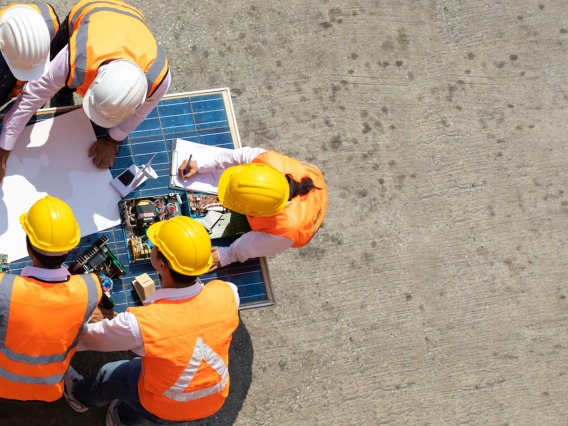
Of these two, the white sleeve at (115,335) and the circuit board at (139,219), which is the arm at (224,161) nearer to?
the circuit board at (139,219)

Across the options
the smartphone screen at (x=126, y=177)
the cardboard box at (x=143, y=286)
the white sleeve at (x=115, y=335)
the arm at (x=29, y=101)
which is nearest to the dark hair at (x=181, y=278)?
the white sleeve at (x=115, y=335)

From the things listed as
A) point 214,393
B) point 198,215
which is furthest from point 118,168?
point 214,393

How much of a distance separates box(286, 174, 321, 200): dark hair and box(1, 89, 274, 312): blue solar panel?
0.49 meters

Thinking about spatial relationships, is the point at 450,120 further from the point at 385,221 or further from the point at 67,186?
the point at 67,186

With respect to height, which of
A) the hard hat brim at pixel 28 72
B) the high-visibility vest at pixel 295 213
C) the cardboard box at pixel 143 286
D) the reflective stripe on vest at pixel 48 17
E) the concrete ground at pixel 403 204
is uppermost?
the reflective stripe on vest at pixel 48 17

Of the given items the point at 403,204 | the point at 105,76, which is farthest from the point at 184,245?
the point at 403,204

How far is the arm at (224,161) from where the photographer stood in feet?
11.9

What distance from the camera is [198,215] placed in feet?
11.9

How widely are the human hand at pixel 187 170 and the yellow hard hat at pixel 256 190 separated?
379mm

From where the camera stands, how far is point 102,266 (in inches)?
133

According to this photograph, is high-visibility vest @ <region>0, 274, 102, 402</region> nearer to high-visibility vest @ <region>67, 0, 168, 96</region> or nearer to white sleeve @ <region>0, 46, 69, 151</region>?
white sleeve @ <region>0, 46, 69, 151</region>

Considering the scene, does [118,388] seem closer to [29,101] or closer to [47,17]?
[29,101]

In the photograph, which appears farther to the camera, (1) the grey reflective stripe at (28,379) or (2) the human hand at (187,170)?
(2) the human hand at (187,170)

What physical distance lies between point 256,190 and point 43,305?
1.21 meters
